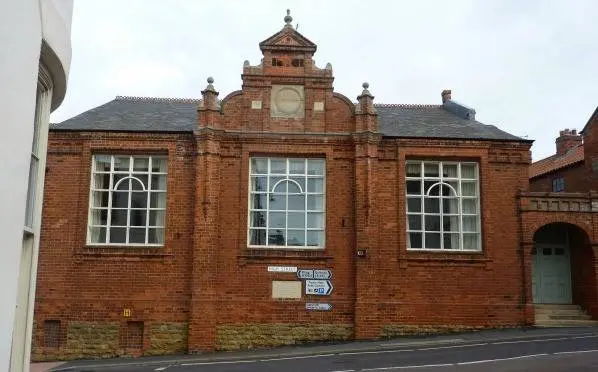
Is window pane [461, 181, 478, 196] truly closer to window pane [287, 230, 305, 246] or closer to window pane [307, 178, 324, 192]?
window pane [307, 178, 324, 192]

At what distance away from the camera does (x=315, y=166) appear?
19.0m

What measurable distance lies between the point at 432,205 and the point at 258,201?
5383 millimetres

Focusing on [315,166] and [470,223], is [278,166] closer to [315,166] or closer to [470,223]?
[315,166]

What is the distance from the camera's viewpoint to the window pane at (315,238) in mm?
18500

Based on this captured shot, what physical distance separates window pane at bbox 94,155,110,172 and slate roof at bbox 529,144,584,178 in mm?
19058

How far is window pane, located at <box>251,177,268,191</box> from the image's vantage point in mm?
18734

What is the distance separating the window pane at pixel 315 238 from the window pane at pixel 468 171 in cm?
485

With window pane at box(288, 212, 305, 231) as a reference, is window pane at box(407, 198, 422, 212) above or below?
above

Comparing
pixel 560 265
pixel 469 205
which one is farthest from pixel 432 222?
pixel 560 265

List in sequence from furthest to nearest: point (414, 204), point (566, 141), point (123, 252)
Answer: point (566, 141) → point (414, 204) → point (123, 252)

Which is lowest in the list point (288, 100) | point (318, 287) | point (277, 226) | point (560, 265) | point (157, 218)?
point (318, 287)

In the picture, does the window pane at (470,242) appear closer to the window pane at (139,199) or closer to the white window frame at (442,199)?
the white window frame at (442,199)

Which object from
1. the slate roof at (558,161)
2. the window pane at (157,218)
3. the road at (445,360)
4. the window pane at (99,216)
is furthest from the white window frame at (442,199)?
the slate roof at (558,161)

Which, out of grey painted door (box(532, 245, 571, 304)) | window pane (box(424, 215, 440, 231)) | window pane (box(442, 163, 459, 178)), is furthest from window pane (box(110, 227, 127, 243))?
grey painted door (box(532, 245, 571, 304))
